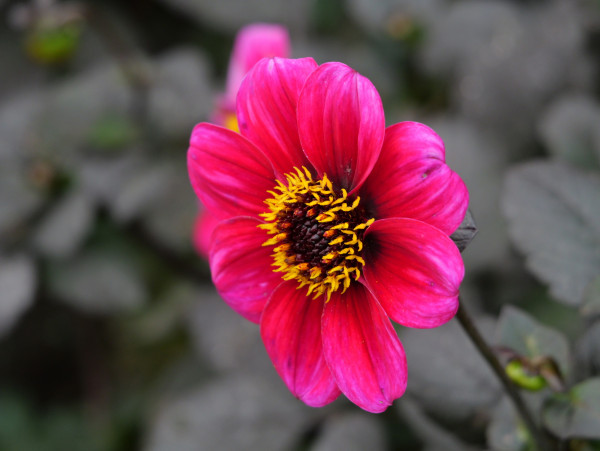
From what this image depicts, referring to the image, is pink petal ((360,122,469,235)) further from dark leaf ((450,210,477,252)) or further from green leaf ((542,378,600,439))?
green leaf ((542,378,600,439))

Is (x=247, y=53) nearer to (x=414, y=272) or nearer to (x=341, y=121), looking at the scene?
(x=341, y=121)

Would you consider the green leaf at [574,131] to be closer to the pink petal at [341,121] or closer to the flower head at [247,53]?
the flower head at [247,53]

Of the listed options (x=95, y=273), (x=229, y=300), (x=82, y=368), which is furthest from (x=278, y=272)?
(x=82, y=368)

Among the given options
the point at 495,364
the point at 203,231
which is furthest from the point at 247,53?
the point at 495,364

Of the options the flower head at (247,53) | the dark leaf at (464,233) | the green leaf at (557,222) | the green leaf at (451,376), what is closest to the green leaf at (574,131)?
the green leaf at (557,222)

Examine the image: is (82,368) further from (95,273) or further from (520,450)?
(520,450)
